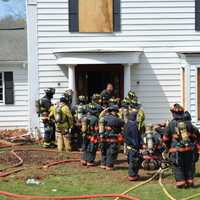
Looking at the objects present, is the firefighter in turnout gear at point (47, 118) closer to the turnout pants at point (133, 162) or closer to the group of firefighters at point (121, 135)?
the group of firefighters at point (121, 135)

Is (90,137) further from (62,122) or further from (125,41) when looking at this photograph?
(125,41)

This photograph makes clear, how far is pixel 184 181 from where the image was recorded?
443 inches

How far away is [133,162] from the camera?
1212 centimetres

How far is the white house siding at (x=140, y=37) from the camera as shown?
1862 centimetres

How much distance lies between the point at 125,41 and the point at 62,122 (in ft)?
13.4

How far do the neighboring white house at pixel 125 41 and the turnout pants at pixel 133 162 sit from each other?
6550mm

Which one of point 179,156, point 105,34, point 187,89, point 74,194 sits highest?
point 105,34

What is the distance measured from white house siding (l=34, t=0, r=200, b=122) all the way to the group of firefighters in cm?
172

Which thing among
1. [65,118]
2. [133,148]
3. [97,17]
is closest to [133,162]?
[133,148]

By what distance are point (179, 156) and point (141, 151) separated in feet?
6.51

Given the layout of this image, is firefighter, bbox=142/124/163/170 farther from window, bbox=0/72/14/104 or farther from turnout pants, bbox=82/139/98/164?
window, bbox=0/72/14/104

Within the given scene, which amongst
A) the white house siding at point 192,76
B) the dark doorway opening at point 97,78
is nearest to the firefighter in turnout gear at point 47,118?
the dark doorway opening at point 97,78

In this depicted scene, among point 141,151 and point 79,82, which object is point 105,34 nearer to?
point 79,82

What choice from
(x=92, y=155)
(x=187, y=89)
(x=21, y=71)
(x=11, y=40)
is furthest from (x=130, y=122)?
(x=11, y=40)
